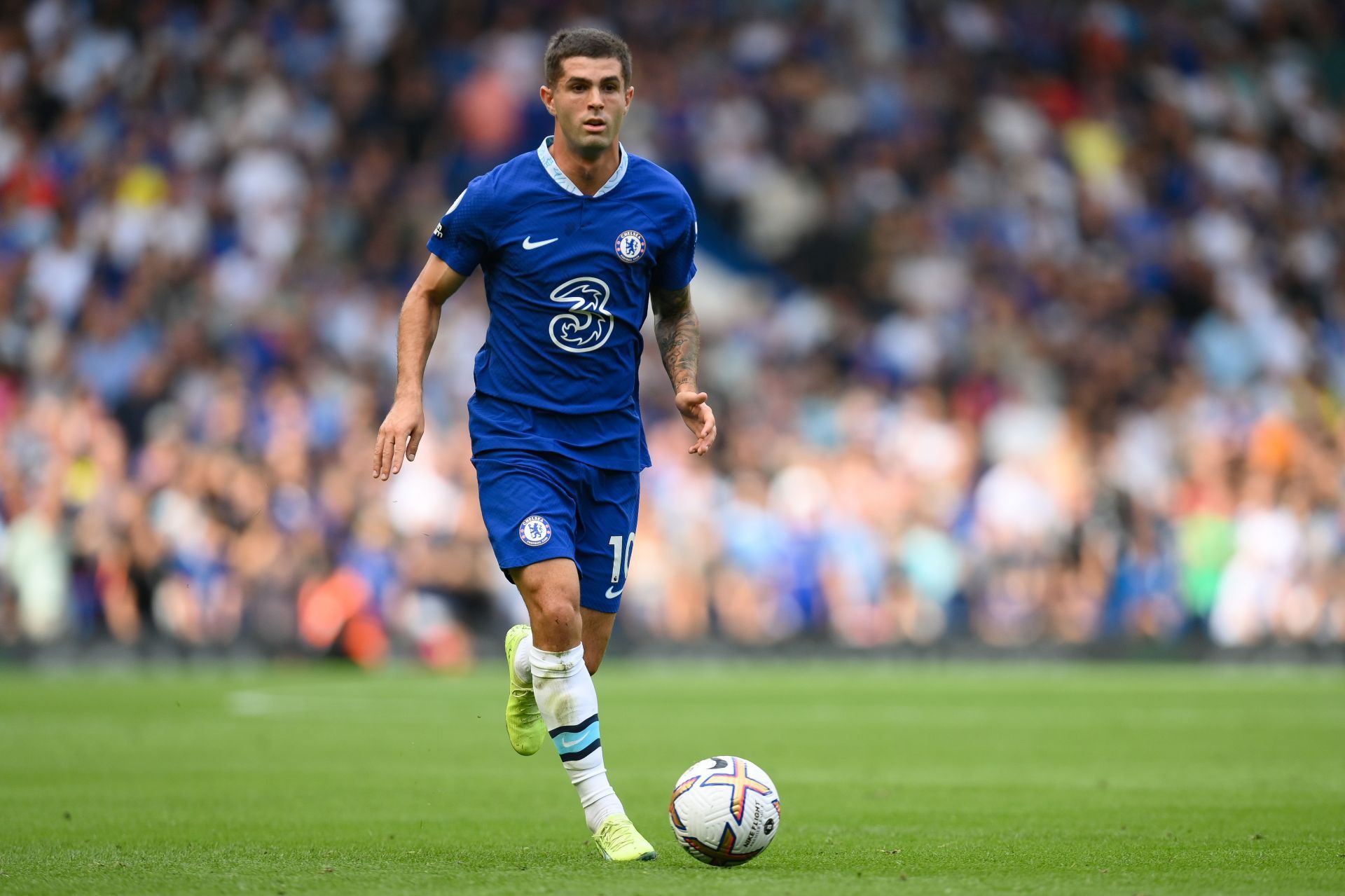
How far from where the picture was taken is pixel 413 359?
675 centimetres

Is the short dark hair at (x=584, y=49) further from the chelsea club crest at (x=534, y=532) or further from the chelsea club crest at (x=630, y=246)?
the chelsea club crest at (x=534, y=532)

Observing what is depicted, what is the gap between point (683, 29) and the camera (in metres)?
24.6

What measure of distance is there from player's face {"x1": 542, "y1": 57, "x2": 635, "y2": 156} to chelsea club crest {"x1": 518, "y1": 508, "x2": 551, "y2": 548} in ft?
4.35

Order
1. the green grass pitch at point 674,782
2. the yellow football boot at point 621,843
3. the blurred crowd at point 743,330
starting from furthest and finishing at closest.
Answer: the blurred crowd at point 743,330 → the yellow football boot at point 621,843 → the green grass pitch at point 674,782

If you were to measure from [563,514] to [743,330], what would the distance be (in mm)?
15796

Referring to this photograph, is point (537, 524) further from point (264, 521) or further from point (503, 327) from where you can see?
point (264, 521)

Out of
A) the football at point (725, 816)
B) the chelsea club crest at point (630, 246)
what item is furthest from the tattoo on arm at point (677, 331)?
the football at point (725, 816)

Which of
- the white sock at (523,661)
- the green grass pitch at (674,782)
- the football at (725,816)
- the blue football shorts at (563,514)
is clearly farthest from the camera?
the white sock at (523,661)

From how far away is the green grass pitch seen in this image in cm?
605

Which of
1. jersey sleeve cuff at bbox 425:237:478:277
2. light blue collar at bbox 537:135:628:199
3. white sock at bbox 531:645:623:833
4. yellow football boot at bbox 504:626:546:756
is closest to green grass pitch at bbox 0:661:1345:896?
white sock at bbox 531:645:623:833

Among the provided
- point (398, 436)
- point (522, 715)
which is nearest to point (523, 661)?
point (522, 715)

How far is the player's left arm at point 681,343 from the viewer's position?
22.6ft

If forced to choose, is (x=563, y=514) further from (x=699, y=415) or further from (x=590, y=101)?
(x=590, y=101)

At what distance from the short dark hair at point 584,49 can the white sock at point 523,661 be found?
6.57 feet
